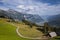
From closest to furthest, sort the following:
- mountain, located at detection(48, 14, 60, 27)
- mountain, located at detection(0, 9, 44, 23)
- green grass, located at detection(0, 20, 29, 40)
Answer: green grass, located at detection(0, 20, 29, 40), mountain, located at detection(48, 14, 60, 27), mountain, located at detection(0, 9, 44, 23)

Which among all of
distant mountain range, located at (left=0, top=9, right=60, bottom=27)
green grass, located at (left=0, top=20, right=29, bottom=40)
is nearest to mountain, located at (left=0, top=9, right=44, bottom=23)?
distant mountain range, located at (left=0, top=9, right=60, bottom=27)

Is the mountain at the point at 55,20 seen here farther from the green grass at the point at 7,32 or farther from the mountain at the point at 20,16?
the green grass at the point at 7,32

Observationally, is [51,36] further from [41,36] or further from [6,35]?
[6,35]

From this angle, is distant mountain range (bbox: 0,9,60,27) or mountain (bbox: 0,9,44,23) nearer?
distant mountain range (bbox: 0,9,60,27)

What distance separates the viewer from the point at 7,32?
7730 mm

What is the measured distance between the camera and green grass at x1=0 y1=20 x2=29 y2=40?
295 inches

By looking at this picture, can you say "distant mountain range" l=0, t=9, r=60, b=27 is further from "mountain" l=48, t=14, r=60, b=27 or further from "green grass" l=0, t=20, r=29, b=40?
"green grass" l=0, t=20, r=29, b=40

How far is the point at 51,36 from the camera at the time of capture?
7.48 metres

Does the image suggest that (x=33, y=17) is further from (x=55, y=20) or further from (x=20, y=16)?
(x=55, y=20)

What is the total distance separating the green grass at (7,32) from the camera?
7.49 meters

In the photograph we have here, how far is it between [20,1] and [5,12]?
924 mm

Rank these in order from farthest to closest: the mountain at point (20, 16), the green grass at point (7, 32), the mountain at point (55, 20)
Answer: the mountain at point (20, 16) < the mountain at point (55, 20) < the green grass at point (7, 32)

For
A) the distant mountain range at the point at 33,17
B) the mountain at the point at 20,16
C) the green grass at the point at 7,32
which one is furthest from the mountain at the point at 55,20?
the green grass at the point at 7,32

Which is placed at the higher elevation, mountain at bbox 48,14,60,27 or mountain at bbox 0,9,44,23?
mountain at bbox 0,9,44,23
